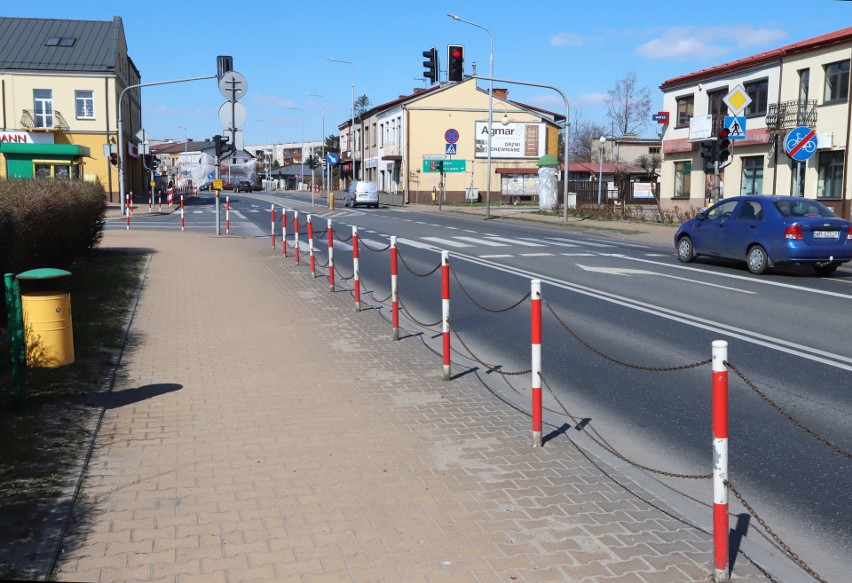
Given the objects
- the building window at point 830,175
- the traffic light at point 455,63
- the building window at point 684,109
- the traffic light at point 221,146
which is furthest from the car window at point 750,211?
the building window at point 684,109

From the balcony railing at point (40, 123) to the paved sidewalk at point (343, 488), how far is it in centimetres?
4913

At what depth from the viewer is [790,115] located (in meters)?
34.3

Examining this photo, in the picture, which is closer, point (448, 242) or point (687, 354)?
point (687, 354)

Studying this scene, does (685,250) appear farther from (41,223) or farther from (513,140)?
(513,140)

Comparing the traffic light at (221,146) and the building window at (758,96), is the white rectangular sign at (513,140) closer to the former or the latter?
the building window at (758,96)

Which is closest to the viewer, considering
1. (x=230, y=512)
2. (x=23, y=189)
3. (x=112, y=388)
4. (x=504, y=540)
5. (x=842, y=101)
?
(x=504, y=540)

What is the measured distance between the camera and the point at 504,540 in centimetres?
421

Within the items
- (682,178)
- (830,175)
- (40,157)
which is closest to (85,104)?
(40,157)

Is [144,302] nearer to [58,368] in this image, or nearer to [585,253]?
[58,368]

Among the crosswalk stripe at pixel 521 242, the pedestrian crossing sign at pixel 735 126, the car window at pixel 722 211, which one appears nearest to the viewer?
the car window at pixel 722 211

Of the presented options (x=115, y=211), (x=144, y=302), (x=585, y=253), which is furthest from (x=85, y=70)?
(x=144, y=302)

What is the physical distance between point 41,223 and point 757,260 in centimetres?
1305

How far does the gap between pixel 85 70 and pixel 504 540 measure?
55.1 m

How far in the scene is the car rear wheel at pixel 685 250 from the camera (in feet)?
61.4
